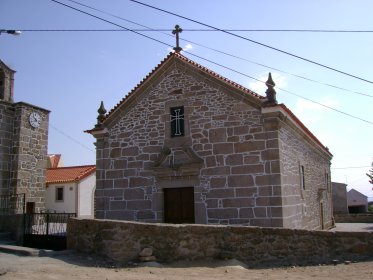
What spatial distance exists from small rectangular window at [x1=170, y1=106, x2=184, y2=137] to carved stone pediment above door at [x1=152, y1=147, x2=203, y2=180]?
0.58m

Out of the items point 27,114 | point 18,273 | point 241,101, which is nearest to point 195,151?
point 241,101

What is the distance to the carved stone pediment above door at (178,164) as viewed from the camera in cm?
1203

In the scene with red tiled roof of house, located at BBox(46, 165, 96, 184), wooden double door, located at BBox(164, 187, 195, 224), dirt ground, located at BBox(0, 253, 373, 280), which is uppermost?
red tiled roof of house, located at BBox(46, 165, 96, 184)

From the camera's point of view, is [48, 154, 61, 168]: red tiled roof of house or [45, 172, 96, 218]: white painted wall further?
[48, 154, 61, 168]: red tiled roof of house

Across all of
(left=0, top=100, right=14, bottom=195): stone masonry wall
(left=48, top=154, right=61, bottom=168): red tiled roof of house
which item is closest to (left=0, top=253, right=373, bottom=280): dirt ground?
(left=0, top=100, right=14, bottom=195): stone masonry wall

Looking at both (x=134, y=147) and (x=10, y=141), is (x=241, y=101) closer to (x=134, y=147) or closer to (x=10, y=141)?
(x=134, y=147)

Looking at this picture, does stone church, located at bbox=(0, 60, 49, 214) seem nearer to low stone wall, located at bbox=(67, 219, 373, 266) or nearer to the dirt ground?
the dirt ground

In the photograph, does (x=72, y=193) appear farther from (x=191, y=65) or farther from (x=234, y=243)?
(x=234, y=243)

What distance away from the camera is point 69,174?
27.9 metres

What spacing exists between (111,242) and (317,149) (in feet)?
43.6

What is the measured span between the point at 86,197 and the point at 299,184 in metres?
17.8

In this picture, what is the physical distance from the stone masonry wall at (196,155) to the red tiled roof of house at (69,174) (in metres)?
13.5

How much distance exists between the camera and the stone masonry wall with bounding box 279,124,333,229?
38.0 ft

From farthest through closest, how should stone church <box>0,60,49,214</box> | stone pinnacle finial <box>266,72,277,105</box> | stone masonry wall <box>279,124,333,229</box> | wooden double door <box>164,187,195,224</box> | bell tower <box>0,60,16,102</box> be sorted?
bell tower <box>0,60,16,102</box> → stone church <box>0,60,49,214</box> → wooden double door <box>164,187,195,224</box> → stone masonry wall <box>279,124,333,229</box> → stone pinnacle finial <box>266,72,277,105</box>
